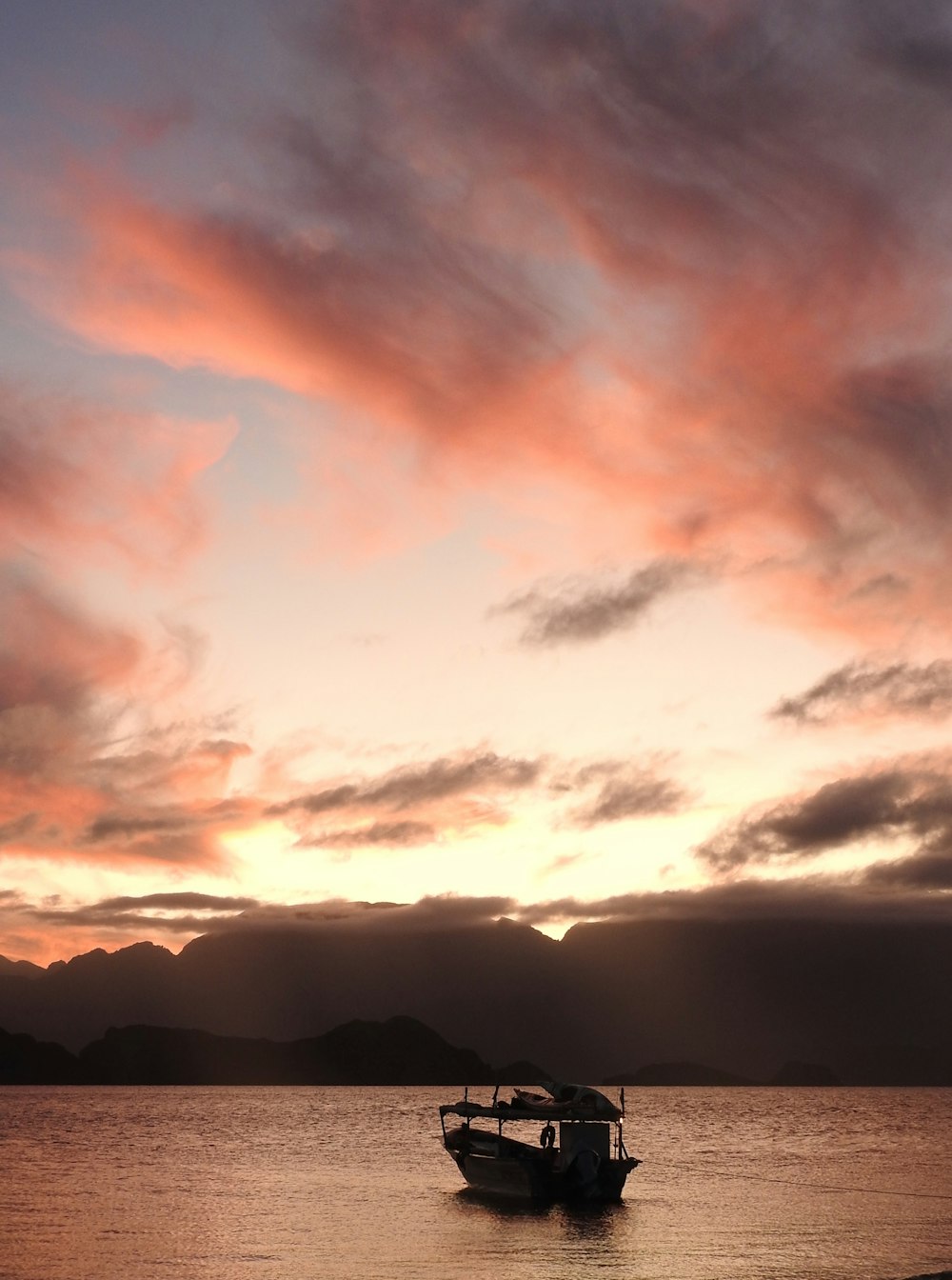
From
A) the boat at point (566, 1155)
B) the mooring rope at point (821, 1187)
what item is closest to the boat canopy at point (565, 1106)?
the boat at point (566, 1155)

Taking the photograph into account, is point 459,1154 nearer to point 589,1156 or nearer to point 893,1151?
point 589,1156

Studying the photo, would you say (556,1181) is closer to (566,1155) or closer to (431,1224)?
(566,1155)

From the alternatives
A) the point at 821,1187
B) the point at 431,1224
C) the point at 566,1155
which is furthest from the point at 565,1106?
the point at 821,1187

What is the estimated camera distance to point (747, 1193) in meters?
117

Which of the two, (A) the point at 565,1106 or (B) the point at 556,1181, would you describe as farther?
(B) the point at 556,1181

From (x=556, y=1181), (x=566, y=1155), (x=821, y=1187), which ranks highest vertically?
(x=566, y=1155)

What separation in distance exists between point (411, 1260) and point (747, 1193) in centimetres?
5601

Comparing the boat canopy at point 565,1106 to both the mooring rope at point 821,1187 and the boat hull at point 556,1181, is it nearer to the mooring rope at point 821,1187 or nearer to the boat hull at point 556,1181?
the boat hull at point 556,1181

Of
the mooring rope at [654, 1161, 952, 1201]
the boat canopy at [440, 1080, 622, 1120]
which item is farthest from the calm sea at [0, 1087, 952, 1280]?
the boat canopy at [440, 1080, 622, 1120]

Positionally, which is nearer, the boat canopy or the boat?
the boat canopy

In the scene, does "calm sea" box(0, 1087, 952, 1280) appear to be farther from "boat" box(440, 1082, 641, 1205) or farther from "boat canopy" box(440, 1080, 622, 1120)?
"boat canopy" box(440, 1080, 622, 1120)

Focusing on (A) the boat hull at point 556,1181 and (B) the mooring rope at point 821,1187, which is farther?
(B) the mooring rope at point 821,1187

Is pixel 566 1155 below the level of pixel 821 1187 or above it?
above

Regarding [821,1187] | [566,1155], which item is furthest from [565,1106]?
[821,1187]
